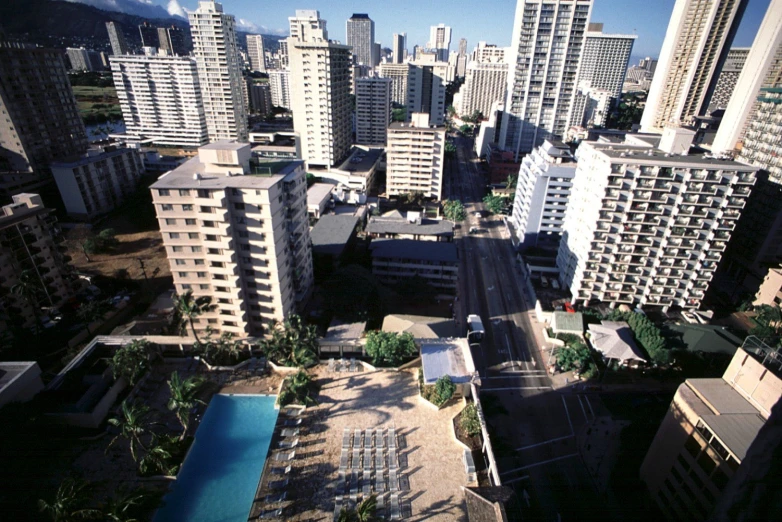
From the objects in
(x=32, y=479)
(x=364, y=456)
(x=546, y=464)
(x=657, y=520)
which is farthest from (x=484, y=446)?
(x=32, y=479)

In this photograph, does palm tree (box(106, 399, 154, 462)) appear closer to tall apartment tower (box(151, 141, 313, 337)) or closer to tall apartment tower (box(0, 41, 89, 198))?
tall apartment tower (box(151, 141, 313, 337))

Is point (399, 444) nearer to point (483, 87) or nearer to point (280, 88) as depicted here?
point (483, 87)

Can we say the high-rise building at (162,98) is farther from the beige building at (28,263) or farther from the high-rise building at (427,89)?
the beige building at (28,263)

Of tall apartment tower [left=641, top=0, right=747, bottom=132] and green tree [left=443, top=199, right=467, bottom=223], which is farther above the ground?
tall apartment tower [left=641, top=0, right=747, bottom=132]

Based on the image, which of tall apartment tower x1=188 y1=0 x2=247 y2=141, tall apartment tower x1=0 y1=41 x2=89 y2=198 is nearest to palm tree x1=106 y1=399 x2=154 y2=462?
tall apartment tower x1=0 y1=41 x2=89 y2=198

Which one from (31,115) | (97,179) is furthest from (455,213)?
(31,115)

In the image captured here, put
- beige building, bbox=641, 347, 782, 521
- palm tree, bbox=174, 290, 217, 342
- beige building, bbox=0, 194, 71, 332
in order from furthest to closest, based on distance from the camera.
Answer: beige building, bbox=0, 194, 71, 332 → palm tree, bbox=174, 290, 217, 342 → beige building, bbox=641, 347, 782, 521

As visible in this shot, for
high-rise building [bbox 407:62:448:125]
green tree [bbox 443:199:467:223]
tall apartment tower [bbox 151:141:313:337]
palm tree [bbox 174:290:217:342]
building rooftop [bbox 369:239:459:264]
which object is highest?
high-rise building [bbox 407:62:448:125]
